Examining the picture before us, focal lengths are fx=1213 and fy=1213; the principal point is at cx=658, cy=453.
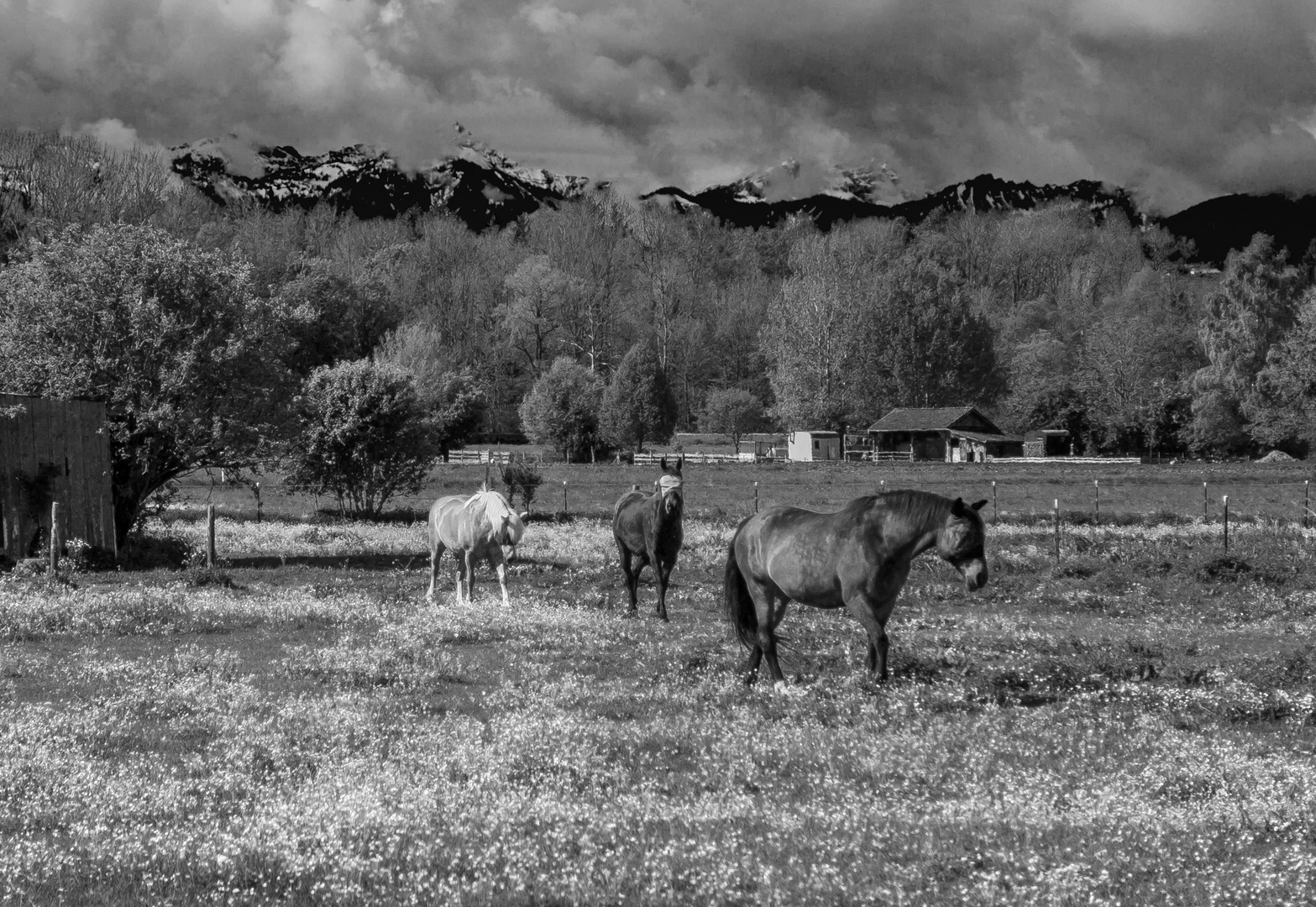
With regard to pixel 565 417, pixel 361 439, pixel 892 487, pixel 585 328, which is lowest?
pixel 892 487

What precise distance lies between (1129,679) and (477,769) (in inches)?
326

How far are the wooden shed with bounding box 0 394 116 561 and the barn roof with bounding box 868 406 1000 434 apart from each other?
3453 inches

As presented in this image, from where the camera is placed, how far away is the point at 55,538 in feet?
84.7

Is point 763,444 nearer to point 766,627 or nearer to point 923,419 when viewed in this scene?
point 923,419

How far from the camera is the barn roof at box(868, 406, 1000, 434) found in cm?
10919

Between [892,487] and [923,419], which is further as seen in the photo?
[923,419]

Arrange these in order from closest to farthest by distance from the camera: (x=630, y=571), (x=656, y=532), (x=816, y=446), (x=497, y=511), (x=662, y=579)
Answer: (x=662, y=579)
(x=656, y=532)
(x=497, y=511)
(x=630, y=571)
(x=816, y=446)

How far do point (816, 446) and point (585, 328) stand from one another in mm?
33854

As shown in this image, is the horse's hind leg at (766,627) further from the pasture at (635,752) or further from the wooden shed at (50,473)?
the wooden shed at (50,473)

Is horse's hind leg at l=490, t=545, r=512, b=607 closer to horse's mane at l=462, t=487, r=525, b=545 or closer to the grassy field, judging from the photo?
horse's mane at l=462, t=487, r=525, b=545

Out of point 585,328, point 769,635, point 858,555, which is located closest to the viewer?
point 858,555

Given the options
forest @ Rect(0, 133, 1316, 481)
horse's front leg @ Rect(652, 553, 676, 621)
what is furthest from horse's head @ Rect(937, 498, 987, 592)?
forest @ Rect(0, 133, 1316, 481)

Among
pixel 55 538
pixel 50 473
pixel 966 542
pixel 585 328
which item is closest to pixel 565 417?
pixel 585 328

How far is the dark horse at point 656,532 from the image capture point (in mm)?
21922
